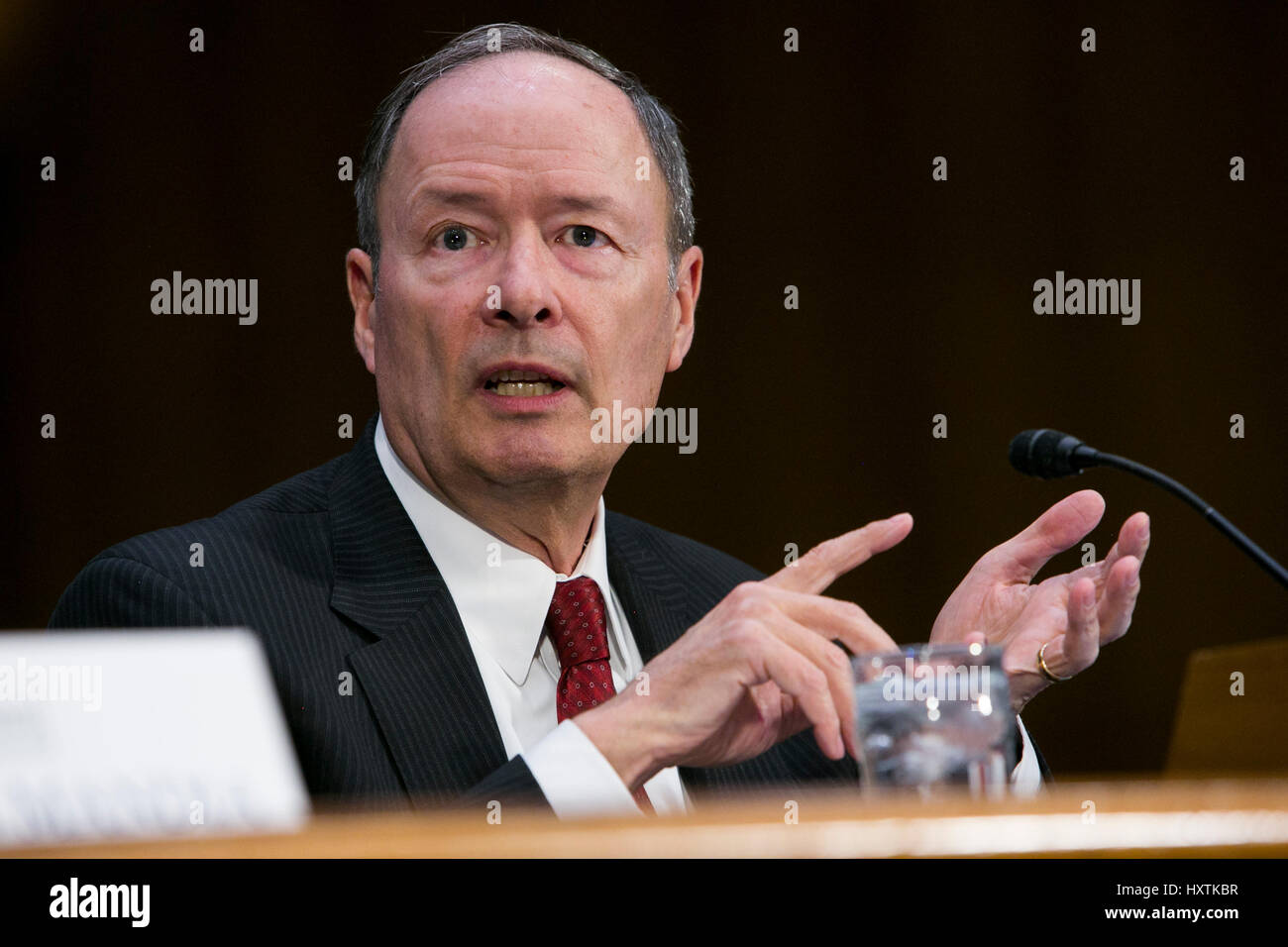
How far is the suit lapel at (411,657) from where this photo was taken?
1541mm

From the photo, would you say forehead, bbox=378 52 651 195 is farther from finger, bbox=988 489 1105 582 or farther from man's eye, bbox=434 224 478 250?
finger, bbox=988 489 1105 582

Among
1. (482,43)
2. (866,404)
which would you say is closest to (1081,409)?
(866,404)

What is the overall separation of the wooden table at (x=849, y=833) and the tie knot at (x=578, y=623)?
0.88 m

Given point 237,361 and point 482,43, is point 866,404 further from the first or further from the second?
point 237,361

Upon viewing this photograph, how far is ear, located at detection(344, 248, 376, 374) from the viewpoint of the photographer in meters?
2.04

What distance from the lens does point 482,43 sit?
6.54 feet

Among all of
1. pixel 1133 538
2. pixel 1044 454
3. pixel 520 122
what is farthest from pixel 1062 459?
pixel 520 122

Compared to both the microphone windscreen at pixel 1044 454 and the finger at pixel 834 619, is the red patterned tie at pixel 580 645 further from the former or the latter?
the microphone windscreen at pixel 1044 454

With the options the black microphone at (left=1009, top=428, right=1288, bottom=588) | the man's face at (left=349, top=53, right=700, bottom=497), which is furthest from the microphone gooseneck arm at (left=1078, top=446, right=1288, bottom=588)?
the man's face at (left=349, top=53, right=700, bottom=497)

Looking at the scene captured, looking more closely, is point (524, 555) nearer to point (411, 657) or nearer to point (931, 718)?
point (411, 657)

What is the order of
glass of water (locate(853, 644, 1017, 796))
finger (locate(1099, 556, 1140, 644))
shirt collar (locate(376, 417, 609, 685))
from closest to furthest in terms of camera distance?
glass of water (locate(853, 644, 1017, 796)) < finger (locate(1099, 556, 1140, 644)) < shirt collar (locate(376, 417, 609, 685))

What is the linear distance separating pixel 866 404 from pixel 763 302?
0.26 m

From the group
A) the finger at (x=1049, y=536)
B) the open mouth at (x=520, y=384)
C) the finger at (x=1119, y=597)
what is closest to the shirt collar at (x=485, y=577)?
the open mouth at (x=520, y=384)
